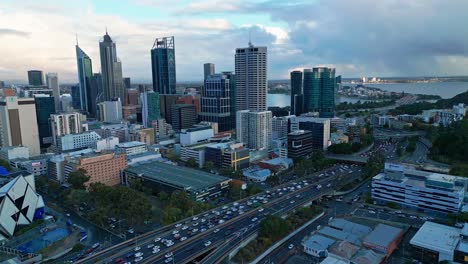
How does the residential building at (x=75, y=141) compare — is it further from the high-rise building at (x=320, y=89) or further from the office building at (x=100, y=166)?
the high-rise building at (x=320, y=89)

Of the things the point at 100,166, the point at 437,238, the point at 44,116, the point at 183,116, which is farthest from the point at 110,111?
the point at 437,238

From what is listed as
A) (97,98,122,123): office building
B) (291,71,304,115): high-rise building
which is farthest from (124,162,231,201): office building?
(291,71,304,115): high-rise building

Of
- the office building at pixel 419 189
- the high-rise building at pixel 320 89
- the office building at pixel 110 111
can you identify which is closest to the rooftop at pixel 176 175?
the office building at pixel 419 189

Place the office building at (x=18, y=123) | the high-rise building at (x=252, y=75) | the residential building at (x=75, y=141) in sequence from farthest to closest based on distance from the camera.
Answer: the high-rise building at (x=252, y=75), the residential building at (x=75, y=141), the office building at (x=18, y=123)

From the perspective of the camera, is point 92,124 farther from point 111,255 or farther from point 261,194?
point 111,255

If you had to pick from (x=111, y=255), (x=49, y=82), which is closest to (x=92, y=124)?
(x=49, y=82)

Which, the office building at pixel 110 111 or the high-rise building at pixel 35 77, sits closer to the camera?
the office building at pixel 110 111

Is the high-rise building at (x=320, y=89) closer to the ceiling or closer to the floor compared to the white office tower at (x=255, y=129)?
closer to the ceiling

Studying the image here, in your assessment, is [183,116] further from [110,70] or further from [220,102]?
[110,70]
